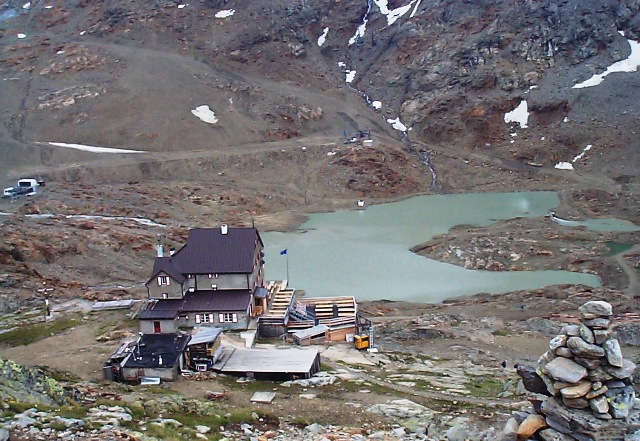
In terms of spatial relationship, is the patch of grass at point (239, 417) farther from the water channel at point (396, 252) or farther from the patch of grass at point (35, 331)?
the water channel at point (396, 252)

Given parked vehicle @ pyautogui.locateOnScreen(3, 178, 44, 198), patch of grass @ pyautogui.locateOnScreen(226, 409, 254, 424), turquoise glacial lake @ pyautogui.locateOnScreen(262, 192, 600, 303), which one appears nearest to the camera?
patch of grass @ pyautogui.locateOnScreen(226, 409, 254, 424)

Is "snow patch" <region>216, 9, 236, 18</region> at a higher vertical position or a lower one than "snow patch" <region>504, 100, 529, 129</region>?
higher

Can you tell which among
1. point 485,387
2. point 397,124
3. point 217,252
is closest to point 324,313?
point 217,252

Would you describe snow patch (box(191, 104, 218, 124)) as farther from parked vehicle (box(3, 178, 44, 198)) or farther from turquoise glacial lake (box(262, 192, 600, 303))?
parked vehicle (box(3, 178, 44, 198))

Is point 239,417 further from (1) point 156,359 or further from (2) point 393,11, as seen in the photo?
(2) point 393,11

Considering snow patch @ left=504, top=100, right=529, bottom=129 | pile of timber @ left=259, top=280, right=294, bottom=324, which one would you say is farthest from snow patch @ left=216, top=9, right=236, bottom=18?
pile of timber @ left=259, top=280, right=294, bottom=324

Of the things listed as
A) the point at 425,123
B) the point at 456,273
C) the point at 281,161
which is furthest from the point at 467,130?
Result: the point at 456,273
